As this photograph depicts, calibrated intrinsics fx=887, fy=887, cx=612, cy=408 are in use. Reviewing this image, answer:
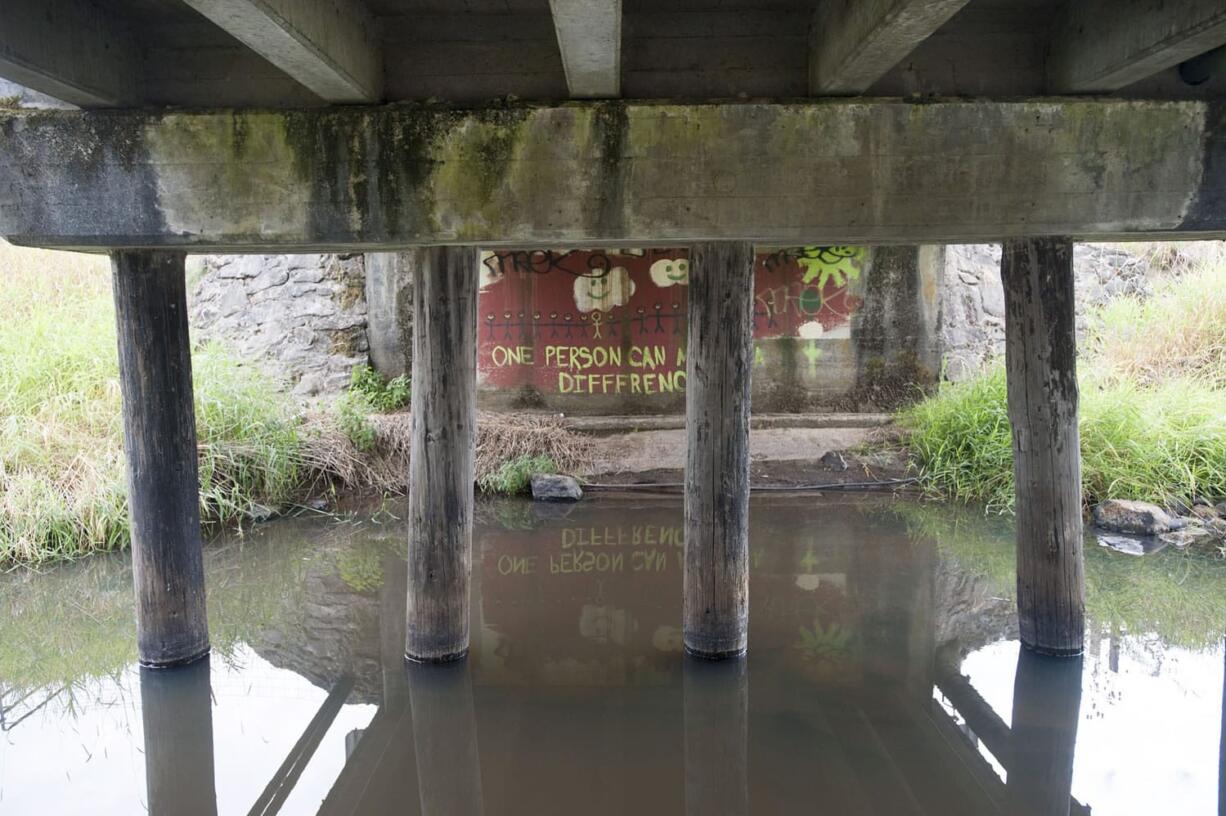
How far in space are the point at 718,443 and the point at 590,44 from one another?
81.4 inches

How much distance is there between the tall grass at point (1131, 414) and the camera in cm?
796

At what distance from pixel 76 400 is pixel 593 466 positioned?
4922 millimetres

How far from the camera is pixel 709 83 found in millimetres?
4223

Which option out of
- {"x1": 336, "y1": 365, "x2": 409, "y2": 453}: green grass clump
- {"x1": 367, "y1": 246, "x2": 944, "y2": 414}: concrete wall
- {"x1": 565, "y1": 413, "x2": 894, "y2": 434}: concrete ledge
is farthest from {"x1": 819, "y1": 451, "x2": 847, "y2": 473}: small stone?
{"x1": 336, "y1": 365, "x2": 409, "y2": 453}: green grass clump

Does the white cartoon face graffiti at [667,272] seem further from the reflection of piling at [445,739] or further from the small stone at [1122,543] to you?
the reflection of piling at [445,739]

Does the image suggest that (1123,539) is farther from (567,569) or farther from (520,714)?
(520,714)

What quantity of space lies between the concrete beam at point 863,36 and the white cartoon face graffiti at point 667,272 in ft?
20.6

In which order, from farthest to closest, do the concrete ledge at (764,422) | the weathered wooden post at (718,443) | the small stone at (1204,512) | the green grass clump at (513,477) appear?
1. the concrete ledge at (764,422)
2. the green grass clump at (513,477)
3. the small stone at (1204,512)
4. the weathered wooden post at (718,443)

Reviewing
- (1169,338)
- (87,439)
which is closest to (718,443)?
(87,439)

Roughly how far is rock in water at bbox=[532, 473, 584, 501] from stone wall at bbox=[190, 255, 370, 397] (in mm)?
2887

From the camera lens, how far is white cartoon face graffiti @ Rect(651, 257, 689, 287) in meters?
10.5

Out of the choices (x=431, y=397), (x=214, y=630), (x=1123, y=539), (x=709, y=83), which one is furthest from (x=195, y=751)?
(x=1123, y=539)

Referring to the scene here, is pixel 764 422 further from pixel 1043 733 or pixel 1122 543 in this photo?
pixel 1043 733

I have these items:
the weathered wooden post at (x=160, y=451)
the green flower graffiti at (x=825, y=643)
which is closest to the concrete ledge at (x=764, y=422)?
the green flower graffiti at (x=825, y=643)
